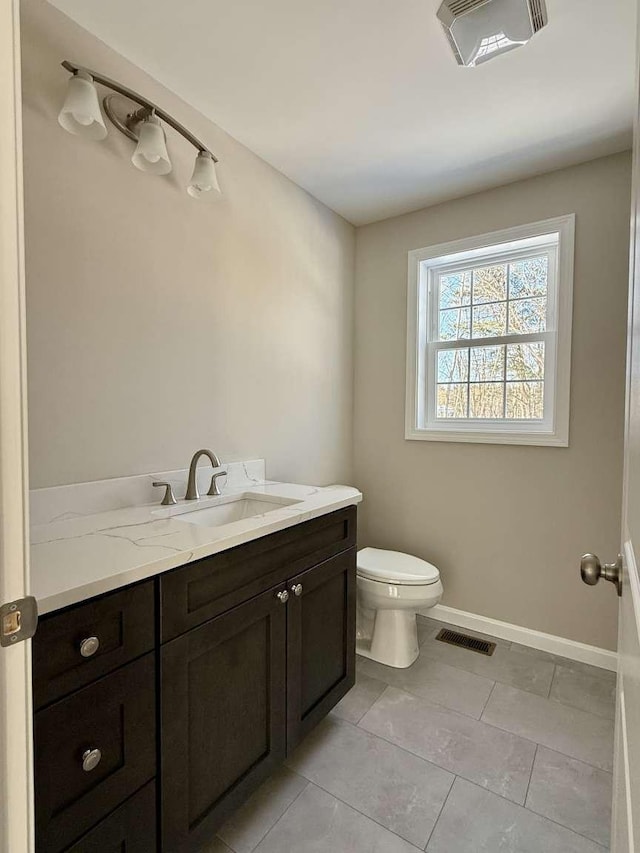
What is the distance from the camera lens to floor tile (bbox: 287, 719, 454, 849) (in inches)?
49.8

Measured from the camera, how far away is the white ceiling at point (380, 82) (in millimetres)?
1253

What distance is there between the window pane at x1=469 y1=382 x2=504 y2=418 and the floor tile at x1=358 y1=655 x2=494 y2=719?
1.34 metres

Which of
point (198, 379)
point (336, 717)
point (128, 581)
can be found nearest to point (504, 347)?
point (198, 379)

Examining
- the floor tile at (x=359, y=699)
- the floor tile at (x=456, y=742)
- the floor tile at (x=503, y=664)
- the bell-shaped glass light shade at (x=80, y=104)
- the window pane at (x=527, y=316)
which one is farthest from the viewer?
the window pane at (x=527, y=316)

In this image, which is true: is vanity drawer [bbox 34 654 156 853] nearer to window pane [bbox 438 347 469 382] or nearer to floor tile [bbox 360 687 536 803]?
floor tile [bbox 360 687 536 803]

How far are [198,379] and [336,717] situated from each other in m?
1.49

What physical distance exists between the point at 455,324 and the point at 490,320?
0.20 m

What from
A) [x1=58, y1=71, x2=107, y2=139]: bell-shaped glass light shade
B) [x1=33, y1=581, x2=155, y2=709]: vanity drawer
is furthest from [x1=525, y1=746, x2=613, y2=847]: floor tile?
[x1=58, y1=71, x2=107, y2=139]: bell-shaped glass light shade

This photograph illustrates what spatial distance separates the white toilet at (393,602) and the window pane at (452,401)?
2.93 ft

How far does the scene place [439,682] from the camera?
1.90 metres

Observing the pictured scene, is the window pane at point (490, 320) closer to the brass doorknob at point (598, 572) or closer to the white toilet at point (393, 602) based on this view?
the white toilet at point (393, 602)

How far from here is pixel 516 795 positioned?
134 cm

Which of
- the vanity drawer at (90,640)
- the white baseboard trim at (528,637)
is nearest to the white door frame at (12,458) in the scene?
the vanity drawer at (90,640)

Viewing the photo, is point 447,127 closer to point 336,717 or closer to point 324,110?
point 324,110
